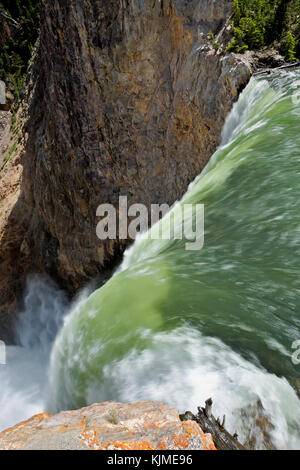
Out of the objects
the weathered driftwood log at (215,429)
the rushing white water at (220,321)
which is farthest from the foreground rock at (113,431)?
the rushing white water at (220,321)

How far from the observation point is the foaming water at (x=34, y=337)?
995 centimetres

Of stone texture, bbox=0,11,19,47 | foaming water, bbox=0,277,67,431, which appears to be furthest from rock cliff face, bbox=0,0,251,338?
stone texture, bbox=0,11,19,47

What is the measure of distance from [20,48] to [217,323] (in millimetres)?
20822

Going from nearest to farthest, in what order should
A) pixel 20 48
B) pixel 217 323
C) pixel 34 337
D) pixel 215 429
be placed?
pixel 215 429, pixel 217 323, pixel 34 337, pixel 20 48

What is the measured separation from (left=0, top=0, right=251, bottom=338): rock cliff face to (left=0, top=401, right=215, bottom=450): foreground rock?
25.0 feet

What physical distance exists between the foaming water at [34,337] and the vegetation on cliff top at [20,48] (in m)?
11.6

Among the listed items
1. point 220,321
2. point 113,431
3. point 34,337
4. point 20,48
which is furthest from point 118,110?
point 20,48

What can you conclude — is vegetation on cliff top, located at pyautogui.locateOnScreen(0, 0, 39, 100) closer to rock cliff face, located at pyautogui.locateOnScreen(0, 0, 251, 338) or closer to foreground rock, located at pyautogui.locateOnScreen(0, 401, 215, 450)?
rock cliff face, located at pyautogui.locateOnScreen(0, 0, 251, 338)

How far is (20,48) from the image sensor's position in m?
18.3

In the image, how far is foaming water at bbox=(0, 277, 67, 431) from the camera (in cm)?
995

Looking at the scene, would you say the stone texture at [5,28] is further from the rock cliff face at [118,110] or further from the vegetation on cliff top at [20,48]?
the rock cliff face at [118,110]

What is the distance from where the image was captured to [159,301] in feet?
8.14

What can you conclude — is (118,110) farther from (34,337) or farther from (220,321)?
(220,321)

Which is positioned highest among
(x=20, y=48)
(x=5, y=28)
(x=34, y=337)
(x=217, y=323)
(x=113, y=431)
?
(x=5, y=28)
